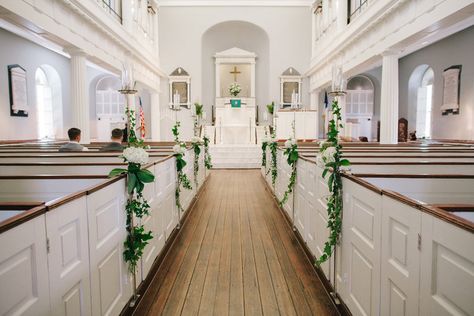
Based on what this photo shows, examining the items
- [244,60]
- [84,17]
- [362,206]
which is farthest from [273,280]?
[244,60]

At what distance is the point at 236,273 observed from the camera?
3.28 metres

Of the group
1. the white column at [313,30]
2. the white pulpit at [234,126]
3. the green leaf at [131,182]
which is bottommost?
the green leaf at [131,182]

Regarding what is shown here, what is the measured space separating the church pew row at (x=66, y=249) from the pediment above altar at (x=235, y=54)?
13.9 meters

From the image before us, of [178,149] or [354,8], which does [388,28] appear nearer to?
[354,8]

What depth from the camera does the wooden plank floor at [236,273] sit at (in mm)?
2689

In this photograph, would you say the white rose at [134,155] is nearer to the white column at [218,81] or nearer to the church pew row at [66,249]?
the church pew row at [66,249]

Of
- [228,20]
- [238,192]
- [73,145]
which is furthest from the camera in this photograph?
[228,20]

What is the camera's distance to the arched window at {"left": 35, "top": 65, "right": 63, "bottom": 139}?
513 inches

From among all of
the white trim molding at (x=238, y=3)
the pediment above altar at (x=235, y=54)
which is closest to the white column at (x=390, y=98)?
the white trim molding at (x=238, y=3)

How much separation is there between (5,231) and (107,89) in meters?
17.5

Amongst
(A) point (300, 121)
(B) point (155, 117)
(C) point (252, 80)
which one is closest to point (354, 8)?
(A) point (300, 121)

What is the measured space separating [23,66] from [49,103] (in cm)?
258

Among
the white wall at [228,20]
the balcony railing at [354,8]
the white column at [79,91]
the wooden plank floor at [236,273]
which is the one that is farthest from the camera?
the white wall at [228,20]

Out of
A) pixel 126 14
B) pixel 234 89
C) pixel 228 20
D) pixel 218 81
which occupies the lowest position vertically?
pixel 234 89
